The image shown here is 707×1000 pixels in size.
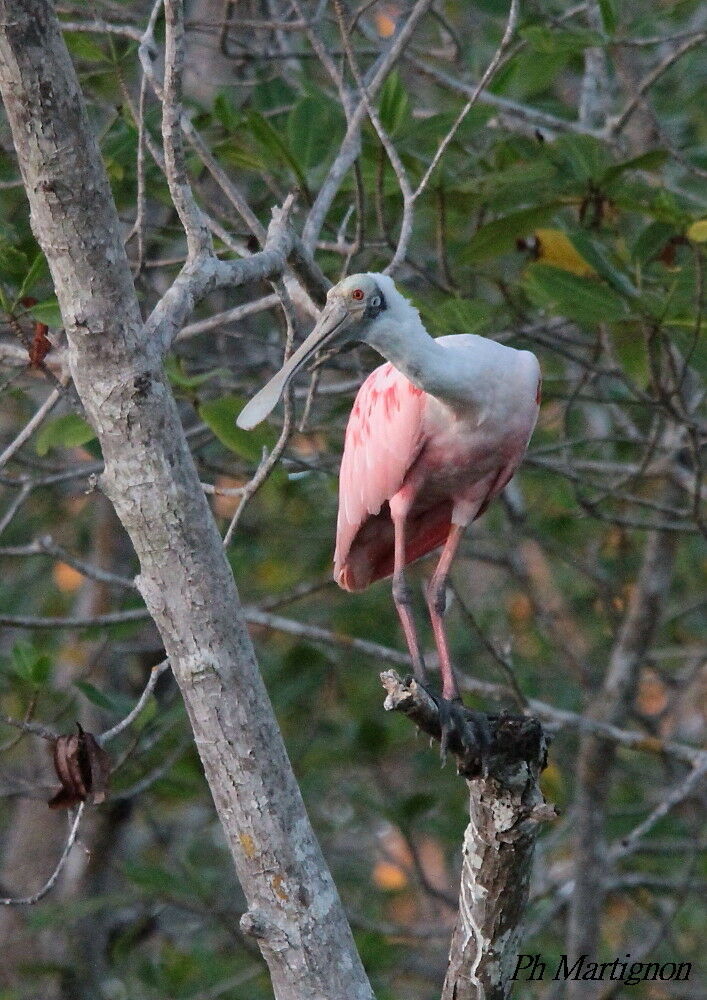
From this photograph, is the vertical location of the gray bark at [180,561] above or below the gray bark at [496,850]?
above

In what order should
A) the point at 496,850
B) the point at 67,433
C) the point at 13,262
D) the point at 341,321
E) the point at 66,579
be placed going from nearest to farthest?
1. the point at 496,850
2. the point at 341,321
3. the point at 13,262
4. the point at 67,433
5. the point at 66,579

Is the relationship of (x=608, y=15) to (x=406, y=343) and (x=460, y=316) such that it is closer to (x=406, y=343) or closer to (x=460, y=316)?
(x=460, y=316)

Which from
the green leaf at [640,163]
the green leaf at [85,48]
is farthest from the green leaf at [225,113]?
the green leaf at [640,163]

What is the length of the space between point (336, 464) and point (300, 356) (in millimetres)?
1810

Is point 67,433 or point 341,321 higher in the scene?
point 341,321

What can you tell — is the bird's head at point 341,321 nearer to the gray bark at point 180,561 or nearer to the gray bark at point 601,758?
the gray bark at point 180,561

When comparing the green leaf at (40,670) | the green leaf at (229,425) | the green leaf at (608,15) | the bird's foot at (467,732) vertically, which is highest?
the green leaf at (608,15)

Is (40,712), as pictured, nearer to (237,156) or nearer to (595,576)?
(595,576)

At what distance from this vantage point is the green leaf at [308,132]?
13.9ft

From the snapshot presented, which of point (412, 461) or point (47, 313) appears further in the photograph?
point (412, 461)

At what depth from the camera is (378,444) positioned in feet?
13.6

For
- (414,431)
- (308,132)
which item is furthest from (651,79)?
(414,431)

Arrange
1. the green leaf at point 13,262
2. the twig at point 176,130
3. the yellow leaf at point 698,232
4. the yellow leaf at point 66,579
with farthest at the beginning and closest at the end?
1. the yellow leaf at point 66,579
2. the yellow leaf at point 698,232
3. the green leaf at point 13,262
4. the twig at point 176,130

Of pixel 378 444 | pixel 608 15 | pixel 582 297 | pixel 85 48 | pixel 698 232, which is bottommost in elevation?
pixel 378 444
